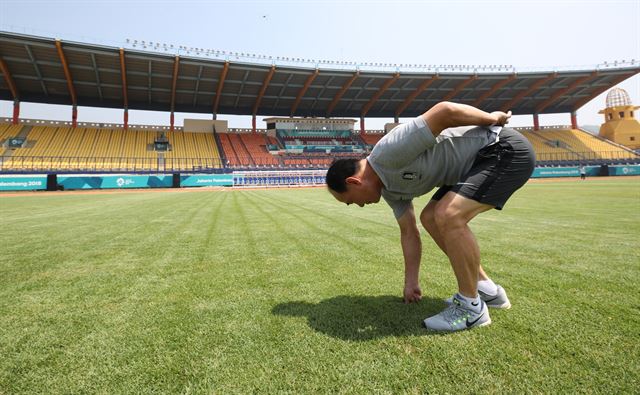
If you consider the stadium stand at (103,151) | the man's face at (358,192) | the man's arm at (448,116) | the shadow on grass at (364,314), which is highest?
the stadium stand at (103,151)

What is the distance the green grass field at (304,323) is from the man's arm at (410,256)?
0.40 feet

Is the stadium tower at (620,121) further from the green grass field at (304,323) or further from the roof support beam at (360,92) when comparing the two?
the green grass field at (304,323)

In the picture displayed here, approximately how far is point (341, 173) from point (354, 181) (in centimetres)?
14

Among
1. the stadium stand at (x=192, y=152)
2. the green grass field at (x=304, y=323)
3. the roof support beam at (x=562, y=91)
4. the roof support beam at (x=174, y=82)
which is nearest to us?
the green grass field at (x=304, y=323)

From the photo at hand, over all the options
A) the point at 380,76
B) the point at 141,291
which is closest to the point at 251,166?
the point at 380,76

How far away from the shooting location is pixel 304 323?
2393 mm

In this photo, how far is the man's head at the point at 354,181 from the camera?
263 cm

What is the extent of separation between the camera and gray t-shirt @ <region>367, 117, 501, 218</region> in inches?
96.0

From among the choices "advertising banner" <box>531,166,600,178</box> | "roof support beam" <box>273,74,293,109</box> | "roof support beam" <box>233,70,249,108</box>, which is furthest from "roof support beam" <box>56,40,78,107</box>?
"advertising banner" <box>531,166,600,178</box>

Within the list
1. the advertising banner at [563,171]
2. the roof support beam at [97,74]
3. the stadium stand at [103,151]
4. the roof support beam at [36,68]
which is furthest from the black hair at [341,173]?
the advertising banner at [563,171]

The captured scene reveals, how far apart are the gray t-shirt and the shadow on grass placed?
958 millimetres

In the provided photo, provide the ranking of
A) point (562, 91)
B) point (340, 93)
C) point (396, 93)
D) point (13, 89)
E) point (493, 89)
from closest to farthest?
point (13, 89) → point (340, 93) → point (493, 89) → point (396, 93) → point (562, 91)

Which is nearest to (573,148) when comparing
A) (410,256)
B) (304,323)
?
(410,256)

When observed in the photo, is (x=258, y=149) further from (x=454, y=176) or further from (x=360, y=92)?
(x=454, y=176)
